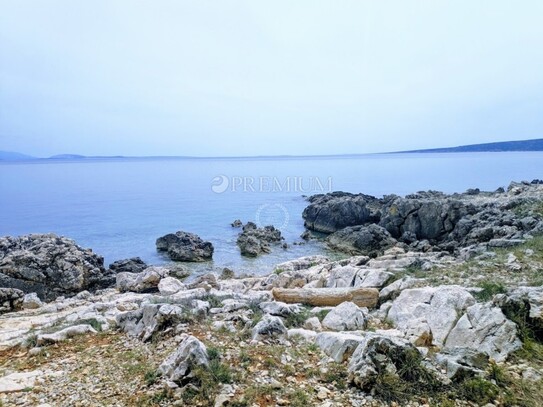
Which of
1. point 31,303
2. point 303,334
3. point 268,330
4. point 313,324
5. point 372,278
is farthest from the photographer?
point 31,303

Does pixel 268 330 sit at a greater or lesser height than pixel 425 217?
greater

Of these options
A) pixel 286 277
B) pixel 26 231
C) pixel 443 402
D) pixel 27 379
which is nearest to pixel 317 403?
pixel 443 402

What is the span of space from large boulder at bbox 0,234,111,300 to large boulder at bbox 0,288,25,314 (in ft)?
11.5

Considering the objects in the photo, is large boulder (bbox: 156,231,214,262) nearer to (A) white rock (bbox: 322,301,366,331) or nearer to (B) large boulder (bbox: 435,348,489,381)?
(A) white rock (bbox: 322,301,366,331)

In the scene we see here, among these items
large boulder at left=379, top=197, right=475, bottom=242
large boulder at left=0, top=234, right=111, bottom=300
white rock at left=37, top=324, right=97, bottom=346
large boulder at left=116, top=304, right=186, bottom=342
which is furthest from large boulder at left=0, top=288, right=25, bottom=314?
large boulder at left=379, top=197, right=475, bottom=242

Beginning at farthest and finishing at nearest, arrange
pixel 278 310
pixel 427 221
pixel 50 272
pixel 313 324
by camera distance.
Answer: pixel 427 221, pixel 50 272, pixel 278 310, pixel 313 324

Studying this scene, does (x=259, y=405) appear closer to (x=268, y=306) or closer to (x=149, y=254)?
(x=268, y=306)

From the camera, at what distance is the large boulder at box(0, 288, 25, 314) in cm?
1521

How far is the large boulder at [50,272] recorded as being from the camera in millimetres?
19906

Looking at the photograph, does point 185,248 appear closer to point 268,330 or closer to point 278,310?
point 278,310

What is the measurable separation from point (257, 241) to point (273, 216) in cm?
1937

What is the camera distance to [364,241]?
1219 inches

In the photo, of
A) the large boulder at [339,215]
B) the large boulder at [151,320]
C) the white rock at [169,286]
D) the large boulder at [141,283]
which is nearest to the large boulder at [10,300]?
the large boulder at [141,283]

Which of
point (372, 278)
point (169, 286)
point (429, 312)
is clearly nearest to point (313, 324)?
point (429, 312)
